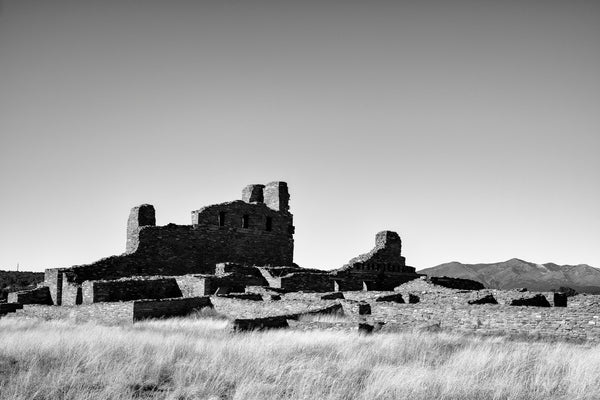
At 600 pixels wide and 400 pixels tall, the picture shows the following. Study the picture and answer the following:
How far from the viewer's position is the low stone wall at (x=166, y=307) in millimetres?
20105

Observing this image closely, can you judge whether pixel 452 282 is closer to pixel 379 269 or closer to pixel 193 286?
pixel 379 269

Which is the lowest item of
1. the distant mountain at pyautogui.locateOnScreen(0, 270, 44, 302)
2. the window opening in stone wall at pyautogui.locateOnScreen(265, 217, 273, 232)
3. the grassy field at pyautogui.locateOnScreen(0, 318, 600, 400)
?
the grassy field at pyautogui.locateOnScreen(0, 318, 600, 400)

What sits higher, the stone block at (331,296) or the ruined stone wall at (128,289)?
the ruined stone wall at (128,289)

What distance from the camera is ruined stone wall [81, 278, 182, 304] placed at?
24.9 meters

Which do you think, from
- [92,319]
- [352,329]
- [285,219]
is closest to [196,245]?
[285,219]

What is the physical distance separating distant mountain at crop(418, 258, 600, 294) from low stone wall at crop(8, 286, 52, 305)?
69.8 meters

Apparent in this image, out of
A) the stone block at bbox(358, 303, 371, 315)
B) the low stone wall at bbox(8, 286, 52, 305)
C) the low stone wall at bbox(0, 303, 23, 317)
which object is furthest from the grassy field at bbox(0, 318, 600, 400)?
the low stone wall at bbox(8, 286, 52, 305)

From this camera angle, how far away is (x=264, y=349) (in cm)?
1122

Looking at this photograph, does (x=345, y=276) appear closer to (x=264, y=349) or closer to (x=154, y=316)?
(x=154, y=316)

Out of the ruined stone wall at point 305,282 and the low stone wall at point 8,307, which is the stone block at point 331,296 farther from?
the low stone wall at point 8,307

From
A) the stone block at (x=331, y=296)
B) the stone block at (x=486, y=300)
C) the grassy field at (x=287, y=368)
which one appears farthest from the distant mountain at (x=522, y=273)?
the grassy field at (x=287, y=368)

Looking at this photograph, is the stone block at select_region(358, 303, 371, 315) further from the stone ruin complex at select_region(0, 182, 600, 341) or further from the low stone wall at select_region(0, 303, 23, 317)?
the low stone wall at select_region(0, 303, 23, 317)

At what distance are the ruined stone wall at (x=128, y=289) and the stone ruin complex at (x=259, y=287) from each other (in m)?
0.05

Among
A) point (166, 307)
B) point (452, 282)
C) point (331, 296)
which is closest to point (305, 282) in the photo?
point (331, 296)
